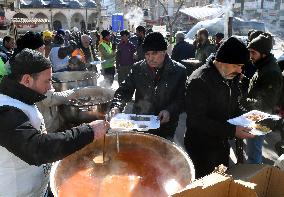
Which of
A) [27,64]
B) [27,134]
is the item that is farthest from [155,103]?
[27,134]

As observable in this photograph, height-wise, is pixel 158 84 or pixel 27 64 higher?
pixel 27 64

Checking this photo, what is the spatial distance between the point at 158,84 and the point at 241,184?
203 centimetres

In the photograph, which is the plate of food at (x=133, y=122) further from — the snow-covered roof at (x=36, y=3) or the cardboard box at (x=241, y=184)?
the snow-covered roof at (x=36, y=3)

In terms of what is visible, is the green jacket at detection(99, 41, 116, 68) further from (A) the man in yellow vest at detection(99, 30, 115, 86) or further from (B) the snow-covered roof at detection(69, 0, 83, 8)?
(B) the snow-covered roof at detection(69, 0, 83, 8)

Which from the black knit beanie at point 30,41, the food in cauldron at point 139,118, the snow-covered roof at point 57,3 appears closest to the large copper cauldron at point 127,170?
the food in cauldron at point 139,118

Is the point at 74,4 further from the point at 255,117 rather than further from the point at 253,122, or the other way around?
the point at 253,122

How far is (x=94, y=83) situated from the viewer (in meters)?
6.38

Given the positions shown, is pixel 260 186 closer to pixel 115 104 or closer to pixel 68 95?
pixel 115 104

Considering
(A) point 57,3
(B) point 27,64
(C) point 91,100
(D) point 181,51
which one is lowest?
(C) point 91,100

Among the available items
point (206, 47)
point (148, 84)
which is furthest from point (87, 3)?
point (148, 84)

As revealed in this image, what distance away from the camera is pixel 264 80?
13.9 feet

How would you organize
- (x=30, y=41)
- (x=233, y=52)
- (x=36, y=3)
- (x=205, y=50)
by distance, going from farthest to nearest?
(x=36, y=3), (x=205, y=50), (x=30, y=41), (x=233, y=52)

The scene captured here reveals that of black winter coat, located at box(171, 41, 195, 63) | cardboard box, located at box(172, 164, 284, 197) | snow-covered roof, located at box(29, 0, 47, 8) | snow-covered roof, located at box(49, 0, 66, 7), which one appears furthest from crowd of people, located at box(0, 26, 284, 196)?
snow-covered roof, located at box(49, 0, 66, 7)

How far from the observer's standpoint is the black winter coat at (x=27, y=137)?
1.99 meters
